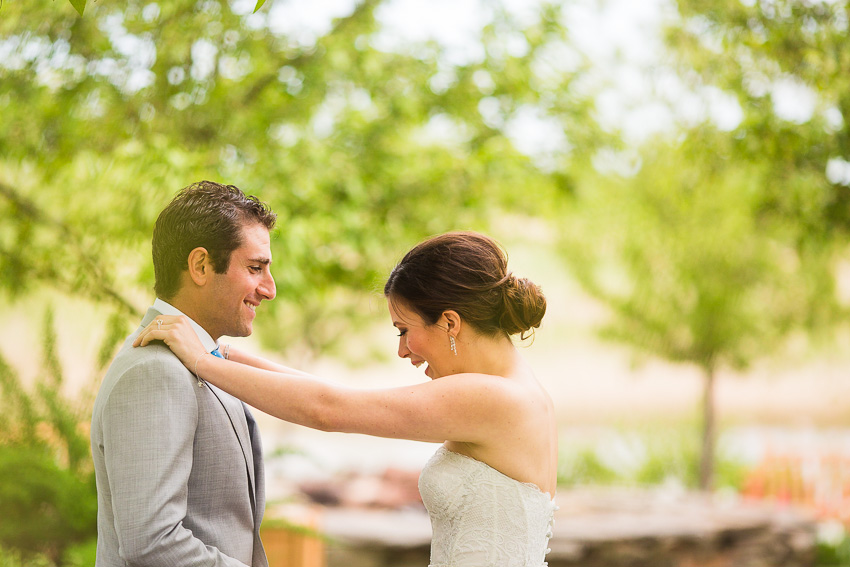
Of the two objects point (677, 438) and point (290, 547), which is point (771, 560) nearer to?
point (677, 438)

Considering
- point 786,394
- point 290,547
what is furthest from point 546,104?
point 786,394

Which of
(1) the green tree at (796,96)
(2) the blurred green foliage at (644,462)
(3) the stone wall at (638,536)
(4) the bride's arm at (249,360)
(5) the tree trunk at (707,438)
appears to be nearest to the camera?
(4) the bride's arm at (249,360)

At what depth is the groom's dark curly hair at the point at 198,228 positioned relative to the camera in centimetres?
216

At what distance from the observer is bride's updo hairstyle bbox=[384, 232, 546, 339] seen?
2480 millimetres

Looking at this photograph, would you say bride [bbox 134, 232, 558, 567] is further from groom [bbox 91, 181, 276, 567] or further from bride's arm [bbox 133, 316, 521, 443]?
groom [bbox 91, 181, 276, 567]

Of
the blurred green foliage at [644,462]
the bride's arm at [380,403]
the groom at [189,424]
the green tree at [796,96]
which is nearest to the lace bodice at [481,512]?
the bride's arm at [380,403]

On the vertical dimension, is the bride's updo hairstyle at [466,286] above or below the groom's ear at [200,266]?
above

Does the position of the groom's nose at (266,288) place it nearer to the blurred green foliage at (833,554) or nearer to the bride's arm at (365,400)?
the bride's arm at (365,400)

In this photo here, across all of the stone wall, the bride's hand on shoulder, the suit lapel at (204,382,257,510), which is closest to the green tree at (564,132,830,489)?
the stone wall

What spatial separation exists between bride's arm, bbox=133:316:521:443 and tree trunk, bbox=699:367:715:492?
10.2 meters

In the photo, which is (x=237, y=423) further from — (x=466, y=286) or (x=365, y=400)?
(x=466, y=286)

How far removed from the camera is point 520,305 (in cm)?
254

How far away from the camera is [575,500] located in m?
10.2

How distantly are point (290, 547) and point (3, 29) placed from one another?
3.84 m
